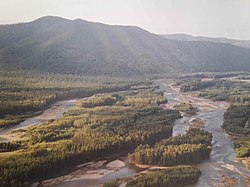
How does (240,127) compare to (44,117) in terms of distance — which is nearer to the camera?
(240,127)

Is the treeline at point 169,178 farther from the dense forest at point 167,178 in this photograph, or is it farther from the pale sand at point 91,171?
the pale sand at point 91,171

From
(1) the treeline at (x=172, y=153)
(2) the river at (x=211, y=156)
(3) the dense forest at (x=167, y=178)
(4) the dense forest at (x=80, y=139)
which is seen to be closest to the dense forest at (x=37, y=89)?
(2) the river at (x=211, y=156)

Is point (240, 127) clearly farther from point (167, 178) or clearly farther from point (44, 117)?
point (44, 117)

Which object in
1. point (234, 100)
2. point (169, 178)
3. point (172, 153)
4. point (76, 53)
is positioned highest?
point (76, 53)

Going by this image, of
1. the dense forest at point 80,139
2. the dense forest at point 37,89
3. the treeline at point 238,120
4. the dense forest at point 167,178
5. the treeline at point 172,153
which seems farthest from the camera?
the dense forest at point 37,89

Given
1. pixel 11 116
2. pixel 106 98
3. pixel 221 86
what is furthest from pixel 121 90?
pixel 11 116

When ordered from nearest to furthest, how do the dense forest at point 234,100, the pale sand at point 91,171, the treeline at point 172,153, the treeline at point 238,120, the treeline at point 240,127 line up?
the pale sand at point 91,171
the treeline at point 172,153
the treeline at point 240,127
the dense forest at point 234,100
the treeline at point 238,120

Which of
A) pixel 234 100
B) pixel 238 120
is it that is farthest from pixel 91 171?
pixel 234 100
